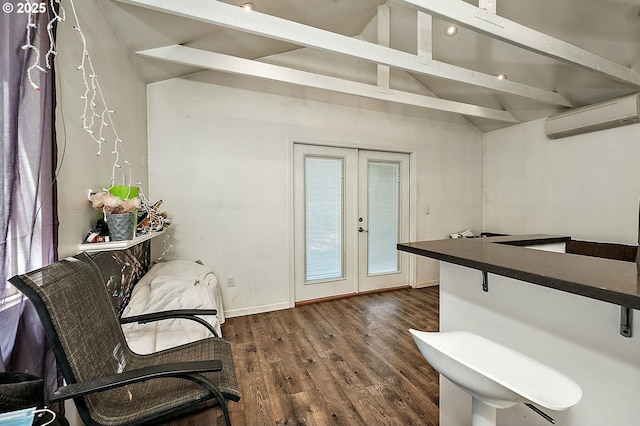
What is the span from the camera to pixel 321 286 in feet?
11.6

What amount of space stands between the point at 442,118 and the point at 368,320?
3.22 meters

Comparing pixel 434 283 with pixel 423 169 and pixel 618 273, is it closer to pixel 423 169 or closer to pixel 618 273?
pixel 423 169

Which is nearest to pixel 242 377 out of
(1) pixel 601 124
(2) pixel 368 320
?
(2) pixel 368 320

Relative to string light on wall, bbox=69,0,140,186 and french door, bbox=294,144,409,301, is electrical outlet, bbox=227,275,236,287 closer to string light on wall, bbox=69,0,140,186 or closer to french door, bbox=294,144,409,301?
french door, bbox=294,144,409,301

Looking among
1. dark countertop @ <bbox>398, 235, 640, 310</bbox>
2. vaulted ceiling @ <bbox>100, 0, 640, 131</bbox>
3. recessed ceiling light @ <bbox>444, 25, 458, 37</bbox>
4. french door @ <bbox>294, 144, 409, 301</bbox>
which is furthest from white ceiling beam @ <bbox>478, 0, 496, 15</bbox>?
french door @ <bbox>294, 144, 409, 301</bbox>

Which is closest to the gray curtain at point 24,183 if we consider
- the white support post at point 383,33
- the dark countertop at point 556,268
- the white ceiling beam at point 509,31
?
the dark countertop at point 556,268

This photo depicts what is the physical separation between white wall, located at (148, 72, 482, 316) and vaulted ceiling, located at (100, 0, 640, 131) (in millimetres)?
377

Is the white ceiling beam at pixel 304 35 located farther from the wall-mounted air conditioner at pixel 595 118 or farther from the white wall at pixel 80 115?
the wall-mounted air conditioner at pixel 595 118

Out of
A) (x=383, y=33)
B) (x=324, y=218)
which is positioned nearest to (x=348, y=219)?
(x=324, y=218)

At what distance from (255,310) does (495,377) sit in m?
2.84

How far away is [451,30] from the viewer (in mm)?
2898

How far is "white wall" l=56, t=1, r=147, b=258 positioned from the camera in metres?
1.32

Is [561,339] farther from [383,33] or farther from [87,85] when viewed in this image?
[383,33]

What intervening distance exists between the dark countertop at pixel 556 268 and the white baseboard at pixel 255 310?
7.34 feet
